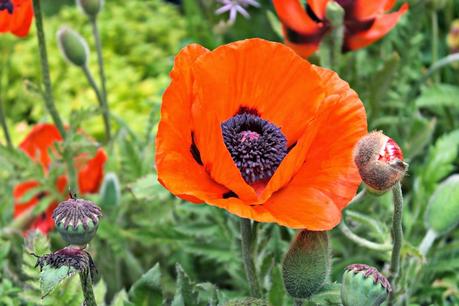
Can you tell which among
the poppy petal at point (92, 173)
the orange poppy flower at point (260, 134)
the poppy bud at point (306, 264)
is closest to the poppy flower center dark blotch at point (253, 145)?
the orange poppy flower at point (260, 134)

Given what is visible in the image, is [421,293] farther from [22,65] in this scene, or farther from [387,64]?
[22,65]

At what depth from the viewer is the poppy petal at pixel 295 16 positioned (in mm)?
1213

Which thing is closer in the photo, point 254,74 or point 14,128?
point 254,74

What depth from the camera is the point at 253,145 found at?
0.95 metres

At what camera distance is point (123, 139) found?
1482mm

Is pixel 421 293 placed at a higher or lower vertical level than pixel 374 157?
lower

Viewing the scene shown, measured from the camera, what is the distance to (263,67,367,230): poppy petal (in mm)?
851

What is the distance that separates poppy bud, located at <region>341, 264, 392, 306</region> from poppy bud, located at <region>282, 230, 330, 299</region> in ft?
0.21

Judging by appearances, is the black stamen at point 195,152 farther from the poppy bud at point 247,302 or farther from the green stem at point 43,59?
the green stem at point 43,59

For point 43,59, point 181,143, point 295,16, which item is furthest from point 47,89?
point 181,143

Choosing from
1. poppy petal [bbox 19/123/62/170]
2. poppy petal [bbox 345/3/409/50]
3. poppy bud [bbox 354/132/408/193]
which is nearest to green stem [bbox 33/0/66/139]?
poppy petal [bbox 19/123/62/170]

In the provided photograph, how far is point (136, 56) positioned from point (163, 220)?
45.6 inches

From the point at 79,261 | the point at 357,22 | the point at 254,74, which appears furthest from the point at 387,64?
the point at 79,261

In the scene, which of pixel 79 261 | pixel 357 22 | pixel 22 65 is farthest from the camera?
pixel 22 65
